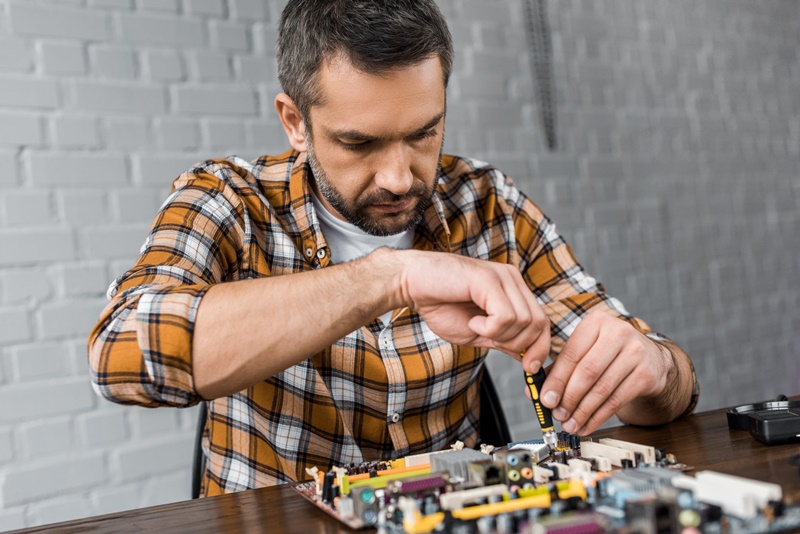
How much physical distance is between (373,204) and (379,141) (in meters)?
0.13

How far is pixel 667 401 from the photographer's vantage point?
1.22m

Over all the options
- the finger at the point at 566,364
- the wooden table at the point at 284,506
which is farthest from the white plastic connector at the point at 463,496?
the finger at the point at 566,364

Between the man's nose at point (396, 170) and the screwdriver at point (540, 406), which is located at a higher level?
the man's nose at point (396, 170)

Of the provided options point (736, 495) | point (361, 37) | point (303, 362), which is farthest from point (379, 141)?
point (736, 495)

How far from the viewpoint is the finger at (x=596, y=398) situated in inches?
43.4

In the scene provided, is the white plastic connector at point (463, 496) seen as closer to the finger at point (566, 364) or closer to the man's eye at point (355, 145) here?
the finger at point (566, 364)

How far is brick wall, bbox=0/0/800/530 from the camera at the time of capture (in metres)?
1.90

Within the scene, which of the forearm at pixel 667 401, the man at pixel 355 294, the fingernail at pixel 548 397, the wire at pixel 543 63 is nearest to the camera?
the man at pixel 355 294

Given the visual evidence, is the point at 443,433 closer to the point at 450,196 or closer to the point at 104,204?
the point at 450,196

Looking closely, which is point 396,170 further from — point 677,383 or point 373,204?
point 677,383

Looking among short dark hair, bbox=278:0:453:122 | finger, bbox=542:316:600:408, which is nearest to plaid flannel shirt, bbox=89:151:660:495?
short dark hair, bbox=278:0:453:122

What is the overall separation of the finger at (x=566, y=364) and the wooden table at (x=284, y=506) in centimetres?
15

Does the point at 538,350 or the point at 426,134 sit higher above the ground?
the point at 426,134

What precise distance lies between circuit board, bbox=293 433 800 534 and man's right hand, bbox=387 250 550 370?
15cm
